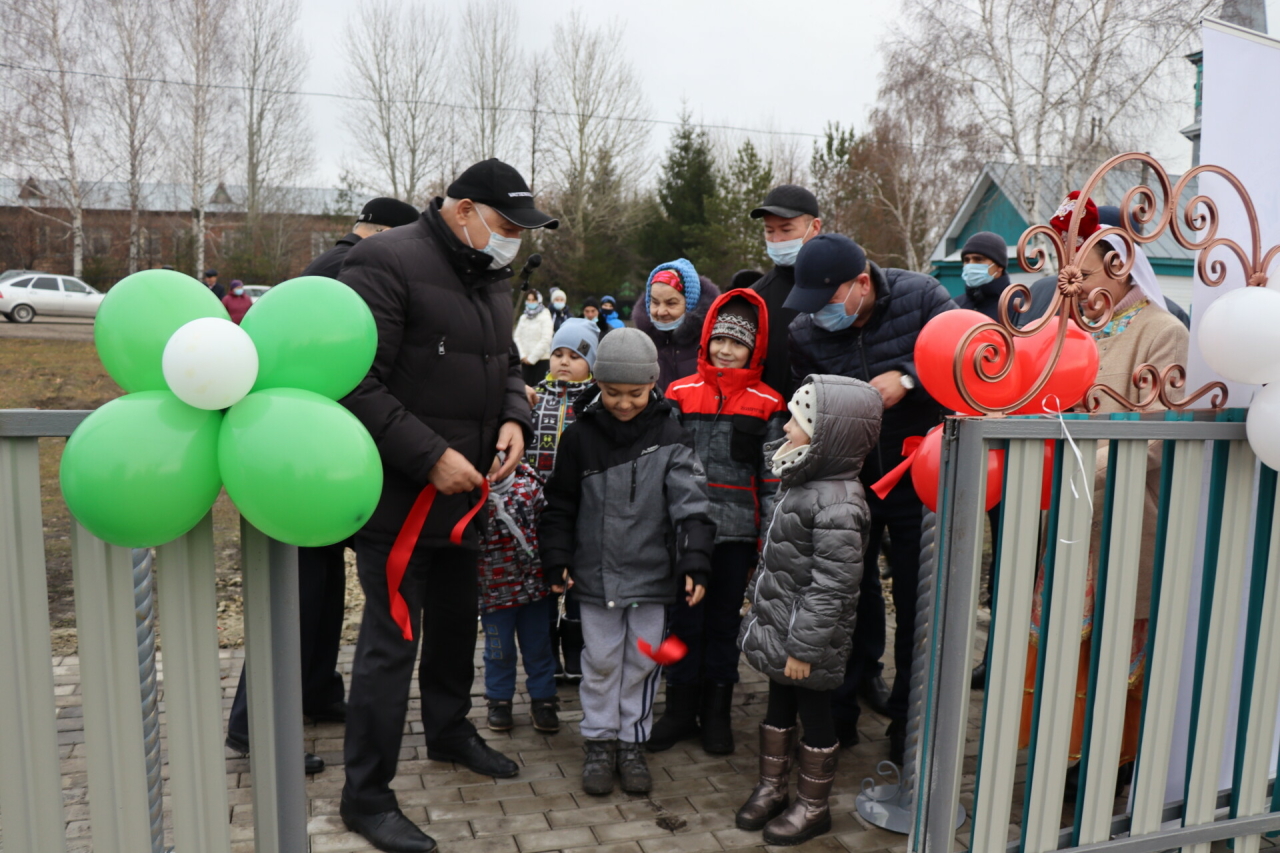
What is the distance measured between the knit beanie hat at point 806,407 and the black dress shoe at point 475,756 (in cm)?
166

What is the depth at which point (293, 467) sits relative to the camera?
1817 mm

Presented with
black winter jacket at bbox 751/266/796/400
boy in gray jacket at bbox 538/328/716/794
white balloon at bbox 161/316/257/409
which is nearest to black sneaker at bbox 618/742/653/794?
boy in gray jacket at bbox 538/328/716/794

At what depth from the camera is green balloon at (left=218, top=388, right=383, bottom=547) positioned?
5.96 ft

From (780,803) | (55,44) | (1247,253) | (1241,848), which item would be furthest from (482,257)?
(55,44)

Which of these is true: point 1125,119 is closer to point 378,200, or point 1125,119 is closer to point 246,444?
point 378,200

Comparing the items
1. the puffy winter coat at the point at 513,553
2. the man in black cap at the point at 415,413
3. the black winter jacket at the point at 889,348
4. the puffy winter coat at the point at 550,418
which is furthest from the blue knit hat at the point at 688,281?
the man in black cap at the point at 415,413

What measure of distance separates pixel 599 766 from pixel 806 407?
1.48 meters

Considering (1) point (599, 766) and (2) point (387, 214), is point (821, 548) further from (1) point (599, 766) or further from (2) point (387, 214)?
(2) point (387, 214)

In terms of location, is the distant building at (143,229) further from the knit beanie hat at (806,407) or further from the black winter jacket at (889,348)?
the knit beanie hat at (806,407)

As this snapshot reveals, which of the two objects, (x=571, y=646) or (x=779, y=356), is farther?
(x=571, y=646)

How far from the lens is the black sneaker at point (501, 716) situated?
3.87 meters

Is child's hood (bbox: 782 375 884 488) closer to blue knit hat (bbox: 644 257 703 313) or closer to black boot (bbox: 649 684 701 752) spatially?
black boot (bbox: 649 684 701 752)

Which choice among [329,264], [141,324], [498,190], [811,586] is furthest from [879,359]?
[141,324]

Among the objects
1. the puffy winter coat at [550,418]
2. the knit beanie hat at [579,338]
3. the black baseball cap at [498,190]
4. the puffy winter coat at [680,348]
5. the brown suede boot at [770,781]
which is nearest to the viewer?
the black baseball cap at [498,190]
